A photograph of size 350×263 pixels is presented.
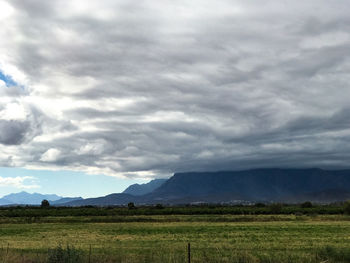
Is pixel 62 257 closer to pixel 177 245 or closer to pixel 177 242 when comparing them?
pixel 177 245

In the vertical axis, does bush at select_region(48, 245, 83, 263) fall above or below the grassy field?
above

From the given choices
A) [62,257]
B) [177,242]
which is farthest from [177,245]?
[62,257]

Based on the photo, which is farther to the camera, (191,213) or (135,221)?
(191,213)

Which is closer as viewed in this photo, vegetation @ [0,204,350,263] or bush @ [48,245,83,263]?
bush @ [48,245,83,263]

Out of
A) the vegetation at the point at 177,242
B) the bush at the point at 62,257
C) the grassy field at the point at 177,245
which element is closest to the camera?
the bush at the point at 62,257

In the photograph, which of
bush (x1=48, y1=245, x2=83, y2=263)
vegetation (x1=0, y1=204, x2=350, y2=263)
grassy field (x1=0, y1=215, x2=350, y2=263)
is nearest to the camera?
bush (x1=48, y1=245, x2=83, y2=263)

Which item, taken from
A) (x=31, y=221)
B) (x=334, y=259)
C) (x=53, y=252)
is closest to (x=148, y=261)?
(x=53, y=252)

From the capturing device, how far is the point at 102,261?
21.9 m

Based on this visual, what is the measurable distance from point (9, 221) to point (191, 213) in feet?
175

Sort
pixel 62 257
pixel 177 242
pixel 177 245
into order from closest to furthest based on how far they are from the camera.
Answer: pixel 62 257 → pixel 177 245 → pixel 177 242

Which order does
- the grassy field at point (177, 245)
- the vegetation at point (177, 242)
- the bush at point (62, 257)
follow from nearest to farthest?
the bush at point (62, 257)
the grassy field at point (177, 245)
the vegetation at point (177, 242)

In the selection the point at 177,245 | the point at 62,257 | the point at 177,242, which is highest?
the point at 62,257

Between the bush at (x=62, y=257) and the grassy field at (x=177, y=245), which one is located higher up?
the bush at (x=62, y=257)

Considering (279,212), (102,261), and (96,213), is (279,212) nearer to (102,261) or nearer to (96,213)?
(96,213)
